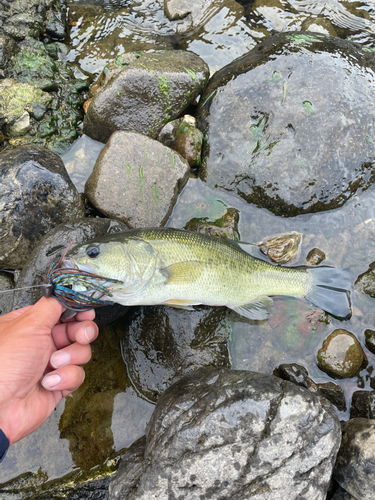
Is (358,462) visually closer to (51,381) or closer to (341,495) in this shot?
(341,495)

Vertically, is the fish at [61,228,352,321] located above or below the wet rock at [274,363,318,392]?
above

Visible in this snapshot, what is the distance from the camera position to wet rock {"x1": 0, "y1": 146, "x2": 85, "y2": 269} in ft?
13.3

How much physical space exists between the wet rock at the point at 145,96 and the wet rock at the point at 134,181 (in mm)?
538

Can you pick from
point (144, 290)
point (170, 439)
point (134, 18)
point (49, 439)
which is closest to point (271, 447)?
point (170, 439)

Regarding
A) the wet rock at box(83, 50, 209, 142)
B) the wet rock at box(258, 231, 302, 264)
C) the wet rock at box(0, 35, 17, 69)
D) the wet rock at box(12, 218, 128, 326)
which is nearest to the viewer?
the wet rock at box(12, 218, 128, 326)

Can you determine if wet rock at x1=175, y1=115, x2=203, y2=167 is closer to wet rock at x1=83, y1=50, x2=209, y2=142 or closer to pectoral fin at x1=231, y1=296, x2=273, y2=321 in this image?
wet rock at x1=83, y1=50, x2=209, y2=142

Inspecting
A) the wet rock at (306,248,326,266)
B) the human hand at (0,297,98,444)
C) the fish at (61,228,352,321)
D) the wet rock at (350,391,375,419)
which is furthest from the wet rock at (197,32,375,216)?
the human hand at (0,297,98,444)

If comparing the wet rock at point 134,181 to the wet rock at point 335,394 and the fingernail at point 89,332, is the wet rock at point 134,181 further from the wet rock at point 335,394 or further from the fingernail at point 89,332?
the wet rock at point 335,394

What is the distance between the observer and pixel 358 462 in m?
3.28

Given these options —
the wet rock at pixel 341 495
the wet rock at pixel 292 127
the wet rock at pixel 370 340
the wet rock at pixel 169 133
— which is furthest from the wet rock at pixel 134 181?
the wet rock at pixel 341 495

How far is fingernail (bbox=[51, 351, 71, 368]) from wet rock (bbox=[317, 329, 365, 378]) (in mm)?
3127

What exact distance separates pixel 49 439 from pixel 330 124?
5649mm

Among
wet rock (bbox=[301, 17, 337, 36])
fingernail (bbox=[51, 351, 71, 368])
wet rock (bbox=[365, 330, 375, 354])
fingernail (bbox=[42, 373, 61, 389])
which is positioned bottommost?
fingernail (bbox=[42, 373, 61, 389])

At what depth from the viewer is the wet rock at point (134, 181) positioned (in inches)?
178
